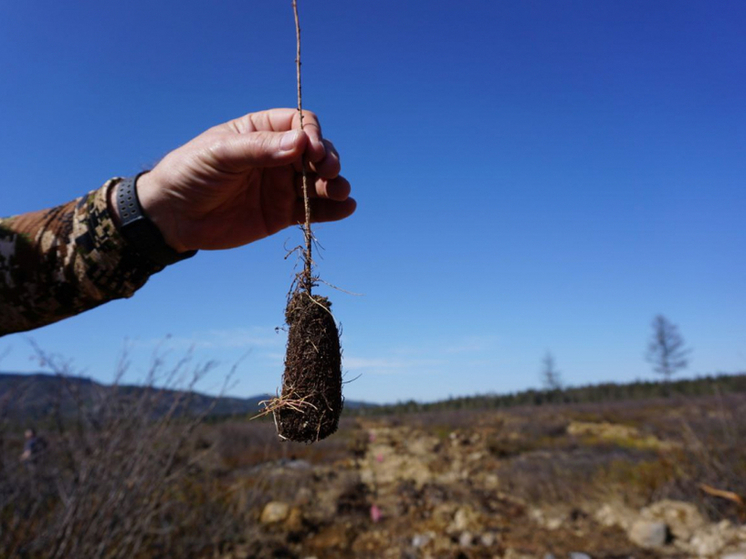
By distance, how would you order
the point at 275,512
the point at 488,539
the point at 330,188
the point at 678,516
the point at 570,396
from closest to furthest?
1. the point at 330,188
2. the point at 678,516
3. the point at 488,539
4. the point at 275,512
5. the point at 570,396

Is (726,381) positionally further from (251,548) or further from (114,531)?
(114,531)

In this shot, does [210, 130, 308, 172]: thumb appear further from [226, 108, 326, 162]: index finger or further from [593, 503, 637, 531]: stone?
[593, 503, 637, 531]: stone

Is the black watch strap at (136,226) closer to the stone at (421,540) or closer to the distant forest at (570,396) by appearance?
the stone at (421,540)

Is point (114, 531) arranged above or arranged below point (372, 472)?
above

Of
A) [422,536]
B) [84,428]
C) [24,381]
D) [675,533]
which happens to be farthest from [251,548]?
[675,533]

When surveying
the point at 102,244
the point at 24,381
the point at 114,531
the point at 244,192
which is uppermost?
the point at 244,192

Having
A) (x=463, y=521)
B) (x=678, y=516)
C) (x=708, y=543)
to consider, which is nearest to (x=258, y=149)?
Result: (x=708, y=543)

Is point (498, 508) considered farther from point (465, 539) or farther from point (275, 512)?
point (275, 512)
